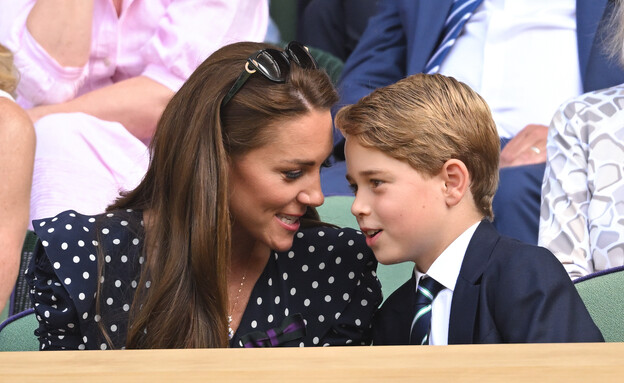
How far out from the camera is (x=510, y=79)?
2.46m

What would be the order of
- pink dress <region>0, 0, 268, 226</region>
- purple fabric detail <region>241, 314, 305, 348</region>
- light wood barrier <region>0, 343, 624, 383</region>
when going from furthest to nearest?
pink dress <region>0, 0, 268, 226</region> < purple fabric detail <region>241, 314, 305, 348</region> < light wood barrier <region>0, 343, 624, 383</region>

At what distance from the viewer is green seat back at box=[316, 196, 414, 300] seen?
1.83 meters

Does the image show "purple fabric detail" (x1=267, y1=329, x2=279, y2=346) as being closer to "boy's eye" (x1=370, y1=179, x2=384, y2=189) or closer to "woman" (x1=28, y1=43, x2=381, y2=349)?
"woman" (x1=28, y1=43, x2=381, y2=349)

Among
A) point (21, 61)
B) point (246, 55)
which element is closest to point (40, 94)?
point (21, 61)

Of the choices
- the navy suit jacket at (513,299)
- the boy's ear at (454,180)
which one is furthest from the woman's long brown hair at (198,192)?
the navy suit jacket at (513,299)

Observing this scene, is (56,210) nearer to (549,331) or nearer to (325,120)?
(325,120)

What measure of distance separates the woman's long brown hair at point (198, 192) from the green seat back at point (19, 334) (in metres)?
0.18

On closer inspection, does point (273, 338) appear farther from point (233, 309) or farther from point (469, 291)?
point (469, 291)

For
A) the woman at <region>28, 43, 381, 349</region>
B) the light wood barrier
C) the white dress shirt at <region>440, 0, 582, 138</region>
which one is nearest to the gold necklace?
the woman at <region>28, 43, 381, 349</region>

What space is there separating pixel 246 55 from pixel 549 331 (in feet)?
2.26

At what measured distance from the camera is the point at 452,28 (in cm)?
257

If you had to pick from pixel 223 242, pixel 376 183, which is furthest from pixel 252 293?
pixel 376 183

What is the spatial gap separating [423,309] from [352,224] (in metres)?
0.57

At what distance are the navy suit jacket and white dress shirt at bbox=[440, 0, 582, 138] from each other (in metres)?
1.17
